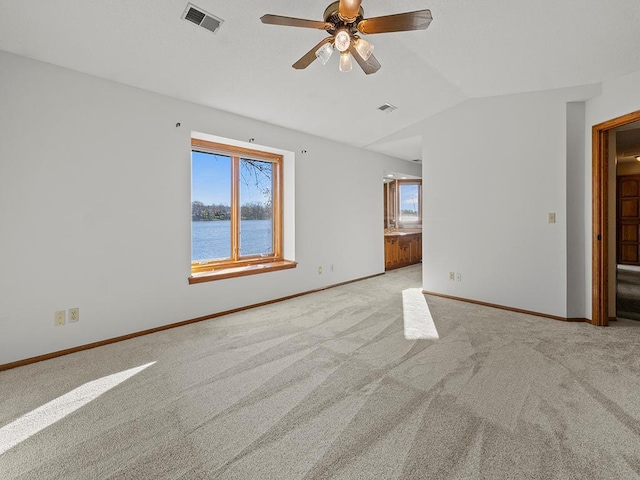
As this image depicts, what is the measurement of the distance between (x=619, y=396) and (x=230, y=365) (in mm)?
2790

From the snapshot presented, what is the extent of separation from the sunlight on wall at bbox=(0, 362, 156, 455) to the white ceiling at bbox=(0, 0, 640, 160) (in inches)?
106

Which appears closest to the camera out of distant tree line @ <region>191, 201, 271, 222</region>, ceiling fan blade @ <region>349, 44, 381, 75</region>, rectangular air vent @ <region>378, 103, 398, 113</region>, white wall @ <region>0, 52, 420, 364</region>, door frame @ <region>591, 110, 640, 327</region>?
ceiling fan blade @ <region>349, 44, 381, 75</region>

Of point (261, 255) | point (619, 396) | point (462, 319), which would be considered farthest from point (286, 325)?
point (619, 396)

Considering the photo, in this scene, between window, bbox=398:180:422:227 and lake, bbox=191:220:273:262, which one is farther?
window, bbox=398:180:422:227

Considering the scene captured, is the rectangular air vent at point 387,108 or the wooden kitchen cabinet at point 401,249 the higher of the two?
the rectangular air vent at point 387,108

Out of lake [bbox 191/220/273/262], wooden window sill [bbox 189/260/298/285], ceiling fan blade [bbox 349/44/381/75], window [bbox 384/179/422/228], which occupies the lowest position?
wooden window sill [bbox 189/260/298/285]

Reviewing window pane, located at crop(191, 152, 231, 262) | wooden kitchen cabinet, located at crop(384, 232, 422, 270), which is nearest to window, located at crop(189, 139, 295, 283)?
window pane, located at crop(191, 152, 231, 262)

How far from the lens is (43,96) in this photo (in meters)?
2.68

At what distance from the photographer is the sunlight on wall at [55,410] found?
1.75m

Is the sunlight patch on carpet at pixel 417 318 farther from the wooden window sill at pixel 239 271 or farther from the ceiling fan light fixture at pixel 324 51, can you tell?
the ceiling fan light fixture at pixel 324 51

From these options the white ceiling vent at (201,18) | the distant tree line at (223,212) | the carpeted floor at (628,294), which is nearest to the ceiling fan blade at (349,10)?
the white ceiling vent at (201,18)

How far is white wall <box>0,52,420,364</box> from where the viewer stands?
2586 millimetres

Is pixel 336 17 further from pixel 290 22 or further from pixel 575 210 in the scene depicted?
pixel 575 210

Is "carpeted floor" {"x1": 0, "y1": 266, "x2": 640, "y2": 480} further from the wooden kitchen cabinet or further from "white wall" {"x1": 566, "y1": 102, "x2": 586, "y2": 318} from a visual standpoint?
the wooden kitchen cabinet
